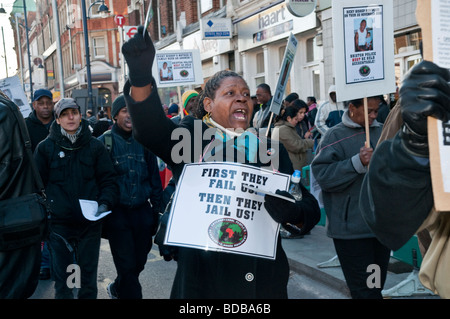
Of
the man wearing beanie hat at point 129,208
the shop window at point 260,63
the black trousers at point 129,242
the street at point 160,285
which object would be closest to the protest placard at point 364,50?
the man wearing beanie hat at point 129,208

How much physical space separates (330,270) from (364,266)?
181cm

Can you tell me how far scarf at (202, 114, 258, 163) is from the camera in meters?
2.52

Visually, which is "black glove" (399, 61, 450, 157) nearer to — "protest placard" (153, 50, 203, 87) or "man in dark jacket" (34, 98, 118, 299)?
"man in dark jacket" (34, 98, 118, 299)

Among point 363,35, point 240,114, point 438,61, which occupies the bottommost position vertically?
point 240,114

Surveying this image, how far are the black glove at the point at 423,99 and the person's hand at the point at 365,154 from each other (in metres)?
2.41

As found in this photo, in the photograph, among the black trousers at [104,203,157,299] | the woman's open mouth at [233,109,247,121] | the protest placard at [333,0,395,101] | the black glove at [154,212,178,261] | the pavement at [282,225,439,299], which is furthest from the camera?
the pavement at [282,225,439,299]

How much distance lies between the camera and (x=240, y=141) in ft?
8.30

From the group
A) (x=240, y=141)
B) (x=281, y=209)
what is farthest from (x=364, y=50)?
(x=281, y=209)

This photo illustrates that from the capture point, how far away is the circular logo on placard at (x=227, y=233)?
7.75 ft

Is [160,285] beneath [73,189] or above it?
beneath

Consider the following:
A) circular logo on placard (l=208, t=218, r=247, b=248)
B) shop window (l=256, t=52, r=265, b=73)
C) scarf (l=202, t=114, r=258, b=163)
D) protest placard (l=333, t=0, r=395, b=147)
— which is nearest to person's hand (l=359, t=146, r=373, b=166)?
protest placard (l=333, t=0, r=395, b=147)

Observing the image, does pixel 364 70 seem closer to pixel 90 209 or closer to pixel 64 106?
pixel 90 209

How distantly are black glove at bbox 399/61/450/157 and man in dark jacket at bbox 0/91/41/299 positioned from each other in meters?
2.24

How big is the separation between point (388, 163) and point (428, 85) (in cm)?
23
